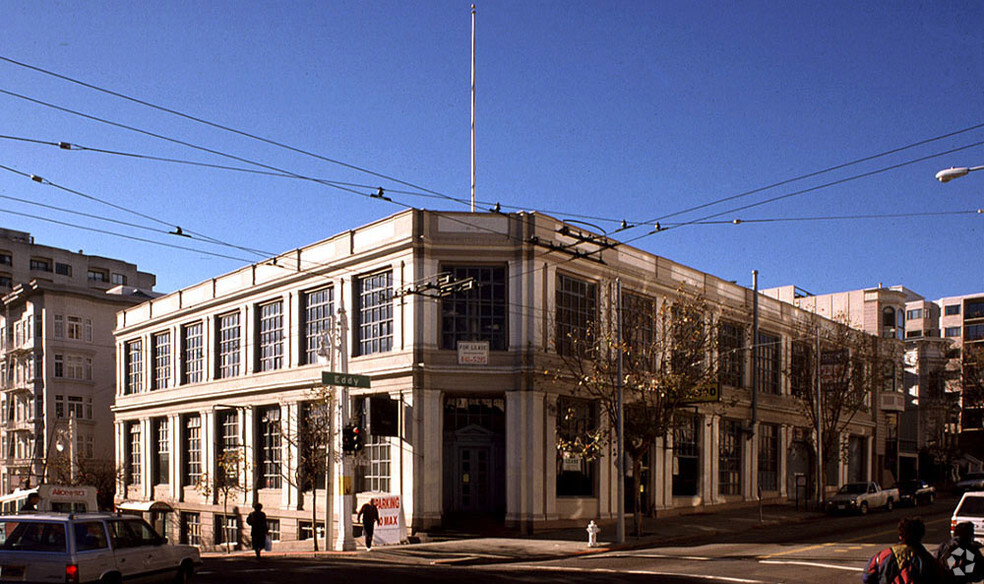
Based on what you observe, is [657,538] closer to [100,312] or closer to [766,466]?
[766,466]

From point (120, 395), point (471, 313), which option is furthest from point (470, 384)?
point (120, 395)

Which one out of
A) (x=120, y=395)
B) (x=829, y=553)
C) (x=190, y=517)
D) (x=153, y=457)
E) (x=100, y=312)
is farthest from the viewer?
(x=100, y=312)

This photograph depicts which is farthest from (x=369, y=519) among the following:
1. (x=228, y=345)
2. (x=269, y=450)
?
(x=228, y=345)

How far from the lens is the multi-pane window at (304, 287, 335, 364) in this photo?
1406 inches

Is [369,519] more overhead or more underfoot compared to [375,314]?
more underfoot

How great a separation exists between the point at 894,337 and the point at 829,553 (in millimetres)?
39946

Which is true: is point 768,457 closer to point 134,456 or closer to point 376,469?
point 376,469

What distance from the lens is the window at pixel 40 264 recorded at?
3241 inches

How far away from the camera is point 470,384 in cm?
3058

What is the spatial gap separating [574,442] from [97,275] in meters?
69.5

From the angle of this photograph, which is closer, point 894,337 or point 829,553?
point 829,553

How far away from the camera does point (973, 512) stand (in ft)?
66.5

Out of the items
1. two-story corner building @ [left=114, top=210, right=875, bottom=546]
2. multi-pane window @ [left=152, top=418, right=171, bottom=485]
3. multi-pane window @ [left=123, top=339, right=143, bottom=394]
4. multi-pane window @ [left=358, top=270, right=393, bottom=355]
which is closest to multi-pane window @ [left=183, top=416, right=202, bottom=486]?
two-story corner building @ [left=114, top=210, right=875, bottom=546]

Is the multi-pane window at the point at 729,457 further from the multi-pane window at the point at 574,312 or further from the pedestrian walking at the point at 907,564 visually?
the pedestrian walking at the point at 907,564
